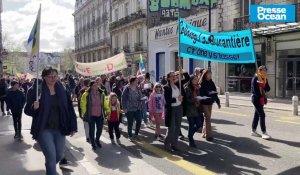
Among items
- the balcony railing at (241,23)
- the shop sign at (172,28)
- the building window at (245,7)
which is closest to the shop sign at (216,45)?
the balcony railing at (241,23)

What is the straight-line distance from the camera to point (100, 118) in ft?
28.1

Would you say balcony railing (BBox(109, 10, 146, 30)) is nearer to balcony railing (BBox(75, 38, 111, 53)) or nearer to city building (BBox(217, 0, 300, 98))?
balcony railing (BBox(75, 38, 111, 53))

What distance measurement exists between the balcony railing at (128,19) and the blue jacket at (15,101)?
1179 inches

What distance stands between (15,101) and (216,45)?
5253 millimetres

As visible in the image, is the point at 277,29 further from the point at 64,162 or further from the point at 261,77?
the point at 64,162

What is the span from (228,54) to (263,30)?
1255cm

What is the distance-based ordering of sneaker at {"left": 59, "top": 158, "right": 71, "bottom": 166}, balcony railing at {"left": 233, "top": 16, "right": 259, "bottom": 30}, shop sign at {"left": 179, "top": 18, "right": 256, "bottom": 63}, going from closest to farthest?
sneaker at {"left": 59, "top": 158, "right": 71, "bottom": 166}
shop sign at {"left": 179, "top": 18, "right": 256, "bottom": 63}
balcony railing at {"left": 233, "top": 16, "right": 259, "bottom": 30}

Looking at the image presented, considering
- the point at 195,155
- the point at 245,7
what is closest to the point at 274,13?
the point at 245,7

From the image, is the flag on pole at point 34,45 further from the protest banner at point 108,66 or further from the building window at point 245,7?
the building window at point 245,7

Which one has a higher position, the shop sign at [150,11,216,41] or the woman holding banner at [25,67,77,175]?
the shop sign at [150,11,216,41]

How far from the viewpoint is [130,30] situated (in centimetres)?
4384

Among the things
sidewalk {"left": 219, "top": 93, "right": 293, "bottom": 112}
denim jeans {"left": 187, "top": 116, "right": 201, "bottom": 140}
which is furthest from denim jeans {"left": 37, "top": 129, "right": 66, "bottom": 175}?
sidewalk {"left": 219, "top": 93, "right": 293, "bottom": 112}

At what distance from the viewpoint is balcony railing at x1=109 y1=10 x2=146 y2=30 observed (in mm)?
39938

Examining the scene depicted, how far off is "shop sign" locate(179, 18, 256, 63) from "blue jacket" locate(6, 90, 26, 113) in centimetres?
447
